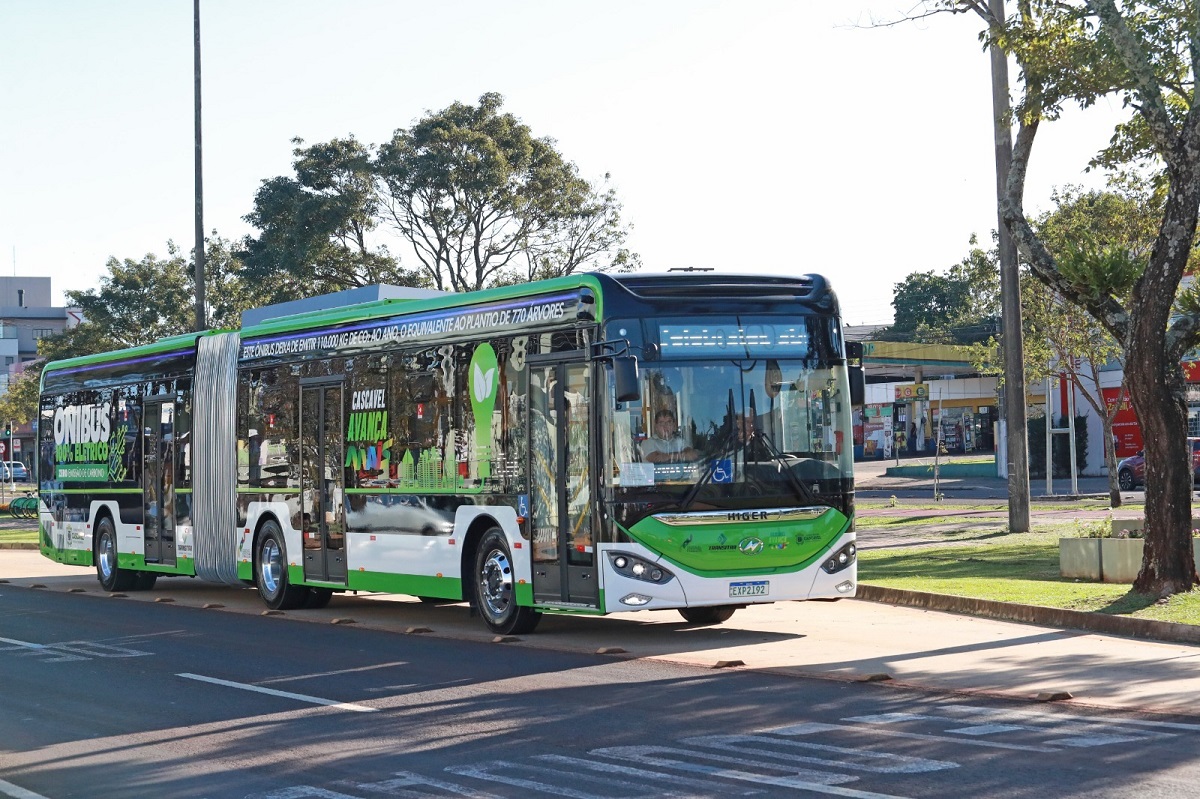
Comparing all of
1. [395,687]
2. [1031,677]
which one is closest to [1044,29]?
[1031,677]

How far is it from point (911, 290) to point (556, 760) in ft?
367

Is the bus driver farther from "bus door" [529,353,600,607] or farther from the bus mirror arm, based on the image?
"bus door" [529,353,600,607]

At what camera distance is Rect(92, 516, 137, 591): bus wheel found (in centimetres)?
2445

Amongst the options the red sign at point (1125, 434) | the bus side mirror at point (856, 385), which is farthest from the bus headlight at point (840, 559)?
the red sign at point (1125, 434)

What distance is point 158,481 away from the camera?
23.2m

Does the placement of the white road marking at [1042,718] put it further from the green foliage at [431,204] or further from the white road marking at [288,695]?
the green foliage at [431,204]

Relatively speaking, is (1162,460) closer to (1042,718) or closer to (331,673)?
(1042,718)

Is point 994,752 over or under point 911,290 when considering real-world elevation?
under

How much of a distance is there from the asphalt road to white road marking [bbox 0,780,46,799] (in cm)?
4

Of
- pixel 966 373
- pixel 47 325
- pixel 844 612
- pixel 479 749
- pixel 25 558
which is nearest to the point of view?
pixel 479 749

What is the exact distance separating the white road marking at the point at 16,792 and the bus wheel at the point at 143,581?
15.9 metres

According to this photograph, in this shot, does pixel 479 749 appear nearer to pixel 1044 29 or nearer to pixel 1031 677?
pixel 1031 677

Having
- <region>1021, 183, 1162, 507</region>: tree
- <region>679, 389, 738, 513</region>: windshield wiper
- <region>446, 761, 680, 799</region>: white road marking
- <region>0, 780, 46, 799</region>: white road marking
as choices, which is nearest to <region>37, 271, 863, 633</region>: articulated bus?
<region>679, 389, 738, 513</region>: windshield wiper

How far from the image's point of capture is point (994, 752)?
9.04 m
